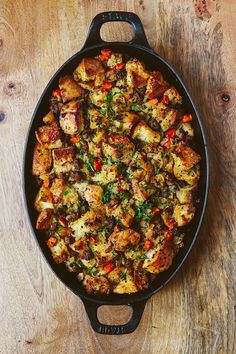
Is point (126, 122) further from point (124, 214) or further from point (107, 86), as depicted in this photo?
point (124, 214)

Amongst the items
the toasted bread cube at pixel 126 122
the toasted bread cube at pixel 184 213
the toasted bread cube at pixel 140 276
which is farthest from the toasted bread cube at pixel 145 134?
the toasted bread cube at pixel 140 276

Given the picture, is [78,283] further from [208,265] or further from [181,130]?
[181,130]

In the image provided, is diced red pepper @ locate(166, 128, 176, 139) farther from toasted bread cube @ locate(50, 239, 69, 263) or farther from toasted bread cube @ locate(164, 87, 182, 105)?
toasted bread cube @ locate(50, 239, 69, 263)

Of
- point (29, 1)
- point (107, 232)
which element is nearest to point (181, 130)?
point (107, 232)

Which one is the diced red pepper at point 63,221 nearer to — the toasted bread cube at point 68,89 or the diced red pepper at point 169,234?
the diced red pepper at point 169,234

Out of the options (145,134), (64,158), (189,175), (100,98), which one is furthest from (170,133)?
(64,158)

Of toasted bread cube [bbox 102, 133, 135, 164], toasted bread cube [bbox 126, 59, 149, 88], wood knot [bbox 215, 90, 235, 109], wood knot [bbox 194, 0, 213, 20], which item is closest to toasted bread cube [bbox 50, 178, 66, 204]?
toasted bread cube [bbox 102, 133, 135, 164]
